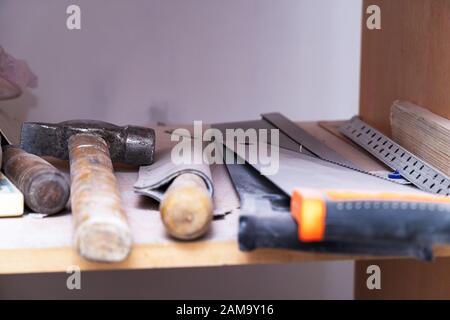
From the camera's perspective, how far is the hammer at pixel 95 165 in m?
0.71

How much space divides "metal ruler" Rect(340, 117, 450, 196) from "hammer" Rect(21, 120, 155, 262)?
339mm

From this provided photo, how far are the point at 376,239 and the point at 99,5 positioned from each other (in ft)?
4.02

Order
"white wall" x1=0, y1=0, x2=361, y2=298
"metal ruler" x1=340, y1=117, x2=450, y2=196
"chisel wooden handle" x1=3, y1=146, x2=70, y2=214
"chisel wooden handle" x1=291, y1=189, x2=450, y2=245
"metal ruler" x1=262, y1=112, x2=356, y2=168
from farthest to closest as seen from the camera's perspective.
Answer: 1. "white wall" x1=0, y1=0, x2=361, y2=298
2. "metal ruler" x1=262, y1=112, x2=356, y2=168
3. "metal ruler" x1=340, y1=117, x2=450, y2=196
4. "chisel wooden handle" x1=3, y1=146, x2=70, y2=214
5. "chisel wooden handle" x1=291, y1=189, x2=450, y2=245

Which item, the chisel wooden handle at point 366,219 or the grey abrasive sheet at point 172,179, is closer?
the chisel wooden handle at point 366,219

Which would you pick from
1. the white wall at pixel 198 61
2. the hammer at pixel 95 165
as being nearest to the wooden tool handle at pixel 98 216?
the hammer at pixel 95 165

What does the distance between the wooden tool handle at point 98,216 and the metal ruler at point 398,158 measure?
400 mm

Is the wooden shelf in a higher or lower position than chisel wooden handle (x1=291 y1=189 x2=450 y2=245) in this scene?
lower

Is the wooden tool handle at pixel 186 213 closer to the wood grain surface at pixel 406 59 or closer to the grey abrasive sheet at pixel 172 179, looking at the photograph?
the grey abrasive sheet at pixel 172 179

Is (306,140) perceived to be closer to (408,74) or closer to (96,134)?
(408,74)

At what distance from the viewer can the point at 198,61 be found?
1.89 meters

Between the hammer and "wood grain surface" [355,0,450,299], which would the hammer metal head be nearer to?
the hammer

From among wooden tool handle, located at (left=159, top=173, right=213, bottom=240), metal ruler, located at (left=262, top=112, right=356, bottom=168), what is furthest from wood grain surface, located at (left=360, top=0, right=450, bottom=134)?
wooden tool handle, located at (left=159, top=173, right=213, bottom=240)

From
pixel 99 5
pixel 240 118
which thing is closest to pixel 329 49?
pixel 240 118

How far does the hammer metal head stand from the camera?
3.47ft
